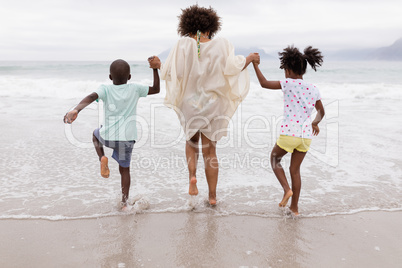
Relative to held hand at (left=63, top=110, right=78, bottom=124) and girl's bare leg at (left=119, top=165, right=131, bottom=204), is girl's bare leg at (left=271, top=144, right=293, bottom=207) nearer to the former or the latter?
girl's bare leg at (left=119, top=165, right=131, bottom=204)

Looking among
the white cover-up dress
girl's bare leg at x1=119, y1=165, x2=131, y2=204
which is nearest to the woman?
the white cover-up dress

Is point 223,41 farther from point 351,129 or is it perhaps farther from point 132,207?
point 351,129

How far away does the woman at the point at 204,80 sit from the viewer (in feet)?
11.4

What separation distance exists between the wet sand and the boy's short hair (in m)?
1.33

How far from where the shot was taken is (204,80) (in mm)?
3531

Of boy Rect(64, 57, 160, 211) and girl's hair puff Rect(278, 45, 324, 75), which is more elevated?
girl's hair puff Rect(278, 45, 324, 75)

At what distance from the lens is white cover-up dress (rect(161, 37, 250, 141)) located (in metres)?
3.48

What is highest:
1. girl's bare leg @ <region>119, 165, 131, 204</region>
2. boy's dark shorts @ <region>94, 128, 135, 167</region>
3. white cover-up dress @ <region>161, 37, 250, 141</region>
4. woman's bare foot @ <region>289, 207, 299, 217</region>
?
white cover-up dress @ <region>161, 37, 250, 141</region>

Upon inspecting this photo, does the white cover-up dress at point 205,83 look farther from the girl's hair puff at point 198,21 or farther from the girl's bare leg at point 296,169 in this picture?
the girl's bare leg at point 296,169

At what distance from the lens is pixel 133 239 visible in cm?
297

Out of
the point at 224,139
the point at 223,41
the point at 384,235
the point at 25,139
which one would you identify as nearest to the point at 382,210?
the point at 384,235

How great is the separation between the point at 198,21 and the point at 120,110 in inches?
46.1

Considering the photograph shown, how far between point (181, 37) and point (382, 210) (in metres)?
2.69

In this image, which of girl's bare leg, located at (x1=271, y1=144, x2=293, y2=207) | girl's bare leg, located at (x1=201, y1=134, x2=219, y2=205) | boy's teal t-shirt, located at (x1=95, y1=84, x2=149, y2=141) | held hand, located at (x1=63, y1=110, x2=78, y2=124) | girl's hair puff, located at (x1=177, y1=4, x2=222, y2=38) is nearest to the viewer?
held hand, located at (x1=63, y1=110, x2=78, y2=124)
